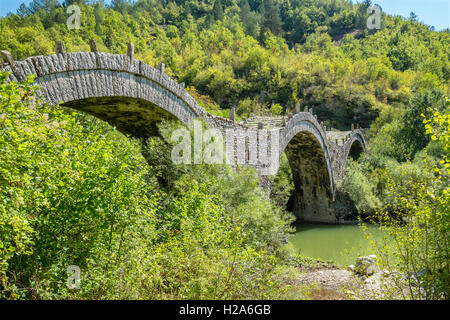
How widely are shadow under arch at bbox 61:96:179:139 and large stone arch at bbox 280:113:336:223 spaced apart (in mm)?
13016

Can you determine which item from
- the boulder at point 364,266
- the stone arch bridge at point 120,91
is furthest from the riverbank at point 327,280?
the stone arch bridge at point 120,91

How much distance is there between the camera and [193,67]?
56.9 m

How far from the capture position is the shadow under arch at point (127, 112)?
8922 millimetres

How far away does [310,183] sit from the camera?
86.3 ft

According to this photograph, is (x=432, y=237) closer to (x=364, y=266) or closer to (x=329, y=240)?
(x=364, y=266)

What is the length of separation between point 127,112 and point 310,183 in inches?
729

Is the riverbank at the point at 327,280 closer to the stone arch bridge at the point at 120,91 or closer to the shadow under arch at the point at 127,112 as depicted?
the stone arch bridge at the point at 120,91

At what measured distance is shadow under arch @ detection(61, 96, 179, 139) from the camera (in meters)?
8.92

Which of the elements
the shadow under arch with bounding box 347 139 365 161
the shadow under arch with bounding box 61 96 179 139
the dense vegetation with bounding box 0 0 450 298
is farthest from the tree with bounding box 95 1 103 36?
the shadow under arch with bounding box 61 96 179 139

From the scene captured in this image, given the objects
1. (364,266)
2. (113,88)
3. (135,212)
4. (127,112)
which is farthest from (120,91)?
(364,266)

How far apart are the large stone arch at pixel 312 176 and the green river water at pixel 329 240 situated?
1403 millimetres
